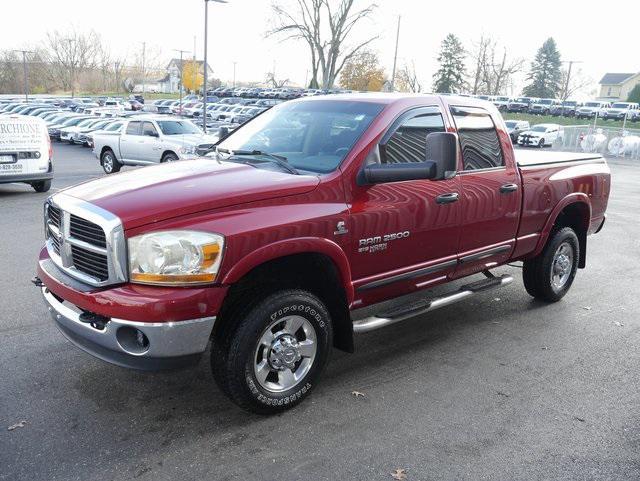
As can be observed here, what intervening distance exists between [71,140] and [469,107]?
27130 mm

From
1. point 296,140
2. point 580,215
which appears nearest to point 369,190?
point 296,140

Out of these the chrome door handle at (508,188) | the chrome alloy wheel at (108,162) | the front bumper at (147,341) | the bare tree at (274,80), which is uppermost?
the bare tree at (274,80)

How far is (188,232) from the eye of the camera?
314 cm

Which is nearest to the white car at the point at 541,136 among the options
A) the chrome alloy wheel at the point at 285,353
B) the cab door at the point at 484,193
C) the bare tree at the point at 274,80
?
the cab door at the point at 484,193

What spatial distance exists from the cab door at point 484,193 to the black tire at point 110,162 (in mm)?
15371

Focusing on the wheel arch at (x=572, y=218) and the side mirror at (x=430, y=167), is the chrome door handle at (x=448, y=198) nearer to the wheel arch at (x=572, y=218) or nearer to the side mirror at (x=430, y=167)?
the side mirror at (x=430, y=167)

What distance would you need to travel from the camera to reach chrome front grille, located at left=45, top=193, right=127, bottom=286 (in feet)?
10.3

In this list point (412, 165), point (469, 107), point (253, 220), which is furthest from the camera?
point (469, 107)

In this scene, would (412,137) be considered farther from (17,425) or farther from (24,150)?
(24,150)

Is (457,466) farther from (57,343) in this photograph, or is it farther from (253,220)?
(57,343)

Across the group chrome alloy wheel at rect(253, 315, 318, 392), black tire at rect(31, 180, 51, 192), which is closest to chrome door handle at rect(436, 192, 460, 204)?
chrome alloy wheel at rect(253, 315, 318, 392)

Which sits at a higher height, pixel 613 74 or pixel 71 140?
pixel 613 74

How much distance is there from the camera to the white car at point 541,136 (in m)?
34.8

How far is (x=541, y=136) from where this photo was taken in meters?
34.9
